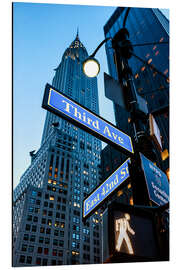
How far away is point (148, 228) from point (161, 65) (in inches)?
2354

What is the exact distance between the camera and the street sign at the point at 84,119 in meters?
3.91

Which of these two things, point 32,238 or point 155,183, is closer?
point 155,183

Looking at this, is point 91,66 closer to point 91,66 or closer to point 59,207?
point 91,66

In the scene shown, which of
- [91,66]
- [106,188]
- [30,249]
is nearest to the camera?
[106,188]

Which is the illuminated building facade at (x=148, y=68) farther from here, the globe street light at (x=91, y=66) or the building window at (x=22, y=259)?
the globe street light at (x=91, y=66)

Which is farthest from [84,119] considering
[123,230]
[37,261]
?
[37,261]

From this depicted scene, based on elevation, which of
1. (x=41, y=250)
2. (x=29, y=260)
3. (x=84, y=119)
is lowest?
Result: (x=29, y=260)

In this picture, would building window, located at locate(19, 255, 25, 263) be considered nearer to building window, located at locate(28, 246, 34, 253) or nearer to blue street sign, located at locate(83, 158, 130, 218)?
building window, located at locate(28, 246, 34, 253)

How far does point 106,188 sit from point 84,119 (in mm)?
1607

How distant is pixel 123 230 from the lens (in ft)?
8.73

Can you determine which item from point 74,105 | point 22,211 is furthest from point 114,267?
point 22,211

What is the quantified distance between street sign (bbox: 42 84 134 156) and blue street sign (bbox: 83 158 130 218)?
16.8 inches
